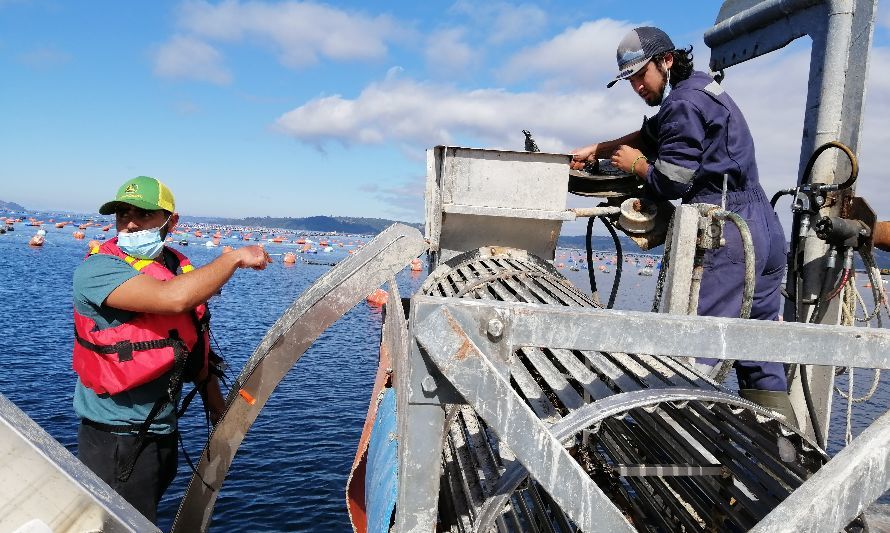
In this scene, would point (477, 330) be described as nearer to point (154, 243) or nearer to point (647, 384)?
point (647, 384)

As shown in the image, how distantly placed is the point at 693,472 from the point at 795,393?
3.17 meters

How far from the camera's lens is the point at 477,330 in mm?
1742

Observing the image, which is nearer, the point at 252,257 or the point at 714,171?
the point at 252,257

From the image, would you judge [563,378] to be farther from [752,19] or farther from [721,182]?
[752,19]

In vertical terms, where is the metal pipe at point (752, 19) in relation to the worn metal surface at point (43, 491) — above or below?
above

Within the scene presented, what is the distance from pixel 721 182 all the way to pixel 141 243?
14.4ft

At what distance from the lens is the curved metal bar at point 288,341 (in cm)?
391

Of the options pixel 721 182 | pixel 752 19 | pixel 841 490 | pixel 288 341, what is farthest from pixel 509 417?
pixel 752 19

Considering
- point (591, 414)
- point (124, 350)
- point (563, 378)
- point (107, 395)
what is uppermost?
point (591, 414)

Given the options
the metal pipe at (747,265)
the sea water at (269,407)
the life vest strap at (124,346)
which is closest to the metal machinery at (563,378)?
the metal pipe at (747,265)

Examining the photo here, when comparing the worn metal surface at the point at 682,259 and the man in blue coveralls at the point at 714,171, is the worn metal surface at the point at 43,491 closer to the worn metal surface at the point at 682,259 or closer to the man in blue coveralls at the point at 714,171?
the worn metal surface at the point at 682,259

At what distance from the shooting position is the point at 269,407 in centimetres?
1972

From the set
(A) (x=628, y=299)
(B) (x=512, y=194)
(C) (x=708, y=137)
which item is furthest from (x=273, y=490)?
(A) (x=628, y=299)

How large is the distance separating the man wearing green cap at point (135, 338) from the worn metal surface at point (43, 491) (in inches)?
57.9
